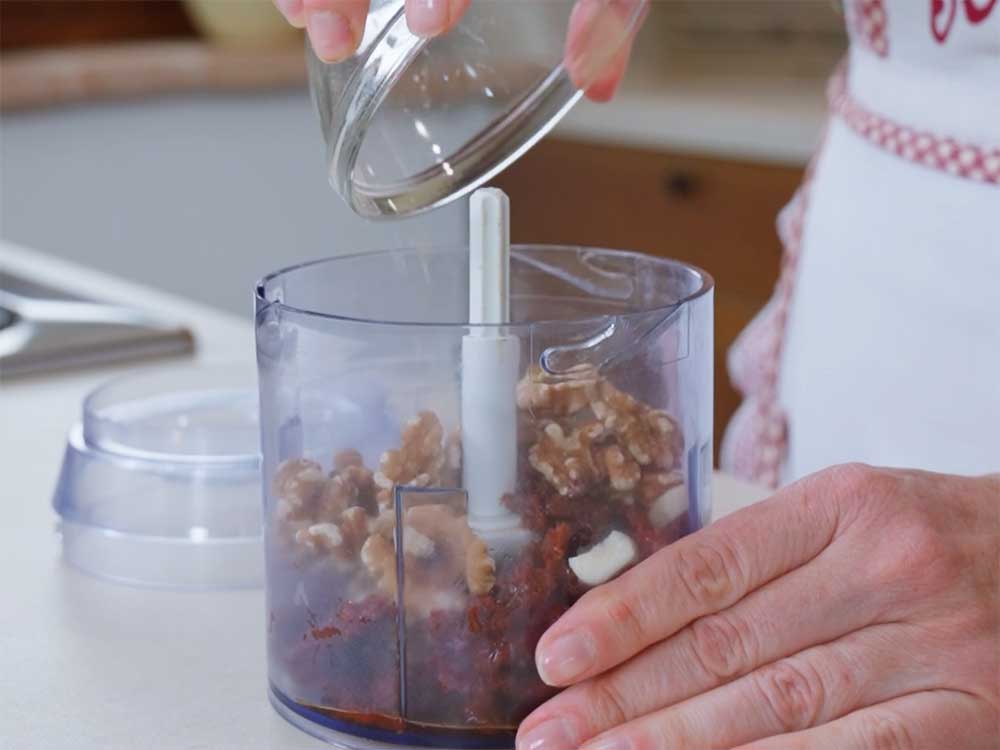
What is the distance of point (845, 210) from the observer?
930mm

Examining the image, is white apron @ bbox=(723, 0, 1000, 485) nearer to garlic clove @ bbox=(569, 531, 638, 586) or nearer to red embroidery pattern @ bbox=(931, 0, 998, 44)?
red embroidery pattern @ bbox=(931, 0, 998, 44)

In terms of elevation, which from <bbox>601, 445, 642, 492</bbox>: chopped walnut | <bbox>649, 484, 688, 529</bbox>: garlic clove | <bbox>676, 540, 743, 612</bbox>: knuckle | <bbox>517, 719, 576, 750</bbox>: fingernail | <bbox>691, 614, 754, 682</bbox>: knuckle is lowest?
<bbox>517, 719, 576, 750</bbox>: fingernail

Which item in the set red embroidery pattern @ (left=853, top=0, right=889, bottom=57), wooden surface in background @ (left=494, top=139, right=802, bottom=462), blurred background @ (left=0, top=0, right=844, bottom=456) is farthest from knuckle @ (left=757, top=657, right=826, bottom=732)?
blurred background @ (left=0, top=0, right=844, bottom=456)

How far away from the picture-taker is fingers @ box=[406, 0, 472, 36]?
20.4 inches

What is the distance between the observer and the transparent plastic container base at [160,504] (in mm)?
668

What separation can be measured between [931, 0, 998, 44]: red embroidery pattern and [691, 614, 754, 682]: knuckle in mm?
451

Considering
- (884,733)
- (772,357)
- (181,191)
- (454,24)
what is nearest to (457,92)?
(454,24)

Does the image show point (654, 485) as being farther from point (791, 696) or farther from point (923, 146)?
point (923, 146)

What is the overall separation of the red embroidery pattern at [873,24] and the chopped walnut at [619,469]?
19.0 inches

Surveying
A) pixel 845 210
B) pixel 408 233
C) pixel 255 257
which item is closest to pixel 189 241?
pixel 255 257

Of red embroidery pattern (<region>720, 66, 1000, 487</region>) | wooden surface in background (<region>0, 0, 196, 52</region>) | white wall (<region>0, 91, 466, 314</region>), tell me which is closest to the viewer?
red embroidery pattern (<region>720, 66, 1000, 487</region>)

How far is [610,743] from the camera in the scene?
0.48 meters

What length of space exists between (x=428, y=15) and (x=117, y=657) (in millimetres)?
273

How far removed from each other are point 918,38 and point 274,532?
515 millimetres
